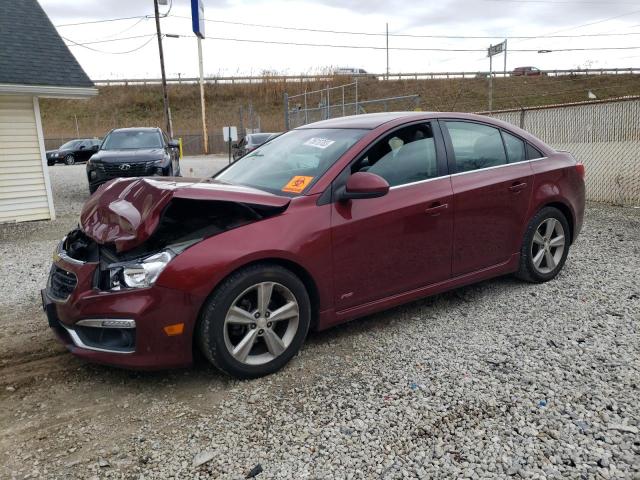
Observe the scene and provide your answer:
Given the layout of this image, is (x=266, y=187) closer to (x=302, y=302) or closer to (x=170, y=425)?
(x=302, y=302)

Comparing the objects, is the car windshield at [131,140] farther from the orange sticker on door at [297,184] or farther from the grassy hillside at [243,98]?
the grassy hillside at [243,98]

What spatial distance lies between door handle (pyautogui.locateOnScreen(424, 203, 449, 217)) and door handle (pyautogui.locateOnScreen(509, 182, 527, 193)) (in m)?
0.84

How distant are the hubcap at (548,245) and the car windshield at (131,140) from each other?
9977 mm

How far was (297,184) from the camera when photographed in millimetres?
→ 3689

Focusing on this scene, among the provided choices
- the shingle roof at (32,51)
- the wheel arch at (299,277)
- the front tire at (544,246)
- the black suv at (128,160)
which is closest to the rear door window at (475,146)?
the front tire at (544,246)

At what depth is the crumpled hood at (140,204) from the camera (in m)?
3.13

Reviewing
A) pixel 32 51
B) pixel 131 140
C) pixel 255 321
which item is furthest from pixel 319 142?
pixel 131 140

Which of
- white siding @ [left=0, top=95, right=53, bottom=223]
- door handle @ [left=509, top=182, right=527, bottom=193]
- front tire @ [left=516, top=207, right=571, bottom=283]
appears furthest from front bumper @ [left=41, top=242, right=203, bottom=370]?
white siding @ [left=0, top=95, right=53, bottom=223]

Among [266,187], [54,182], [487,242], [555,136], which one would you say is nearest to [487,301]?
[487,242]

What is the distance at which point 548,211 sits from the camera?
4.79m

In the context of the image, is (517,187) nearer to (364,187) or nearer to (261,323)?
(364,187)

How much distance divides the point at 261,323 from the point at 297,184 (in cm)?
105

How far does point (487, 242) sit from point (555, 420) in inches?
73.2

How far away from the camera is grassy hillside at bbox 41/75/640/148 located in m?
47.2
